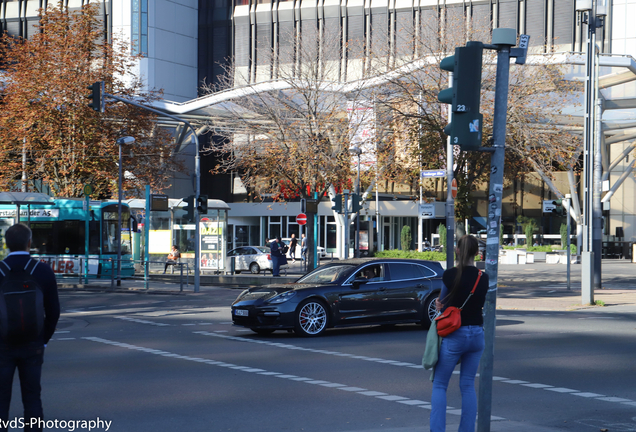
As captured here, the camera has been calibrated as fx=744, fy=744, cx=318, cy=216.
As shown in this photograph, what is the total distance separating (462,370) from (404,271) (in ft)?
29.3

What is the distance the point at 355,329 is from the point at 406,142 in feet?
47.3

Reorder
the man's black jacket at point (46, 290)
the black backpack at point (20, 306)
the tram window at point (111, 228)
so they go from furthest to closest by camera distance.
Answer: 1. the tram window at point (111, 228)
2. the man's black jacket at point (46, 290)
3. the black backpack at point (20, 306)

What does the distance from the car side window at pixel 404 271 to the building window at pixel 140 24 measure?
4496 cm

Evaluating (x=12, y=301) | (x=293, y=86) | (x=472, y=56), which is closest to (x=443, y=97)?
(x=472, y=56)

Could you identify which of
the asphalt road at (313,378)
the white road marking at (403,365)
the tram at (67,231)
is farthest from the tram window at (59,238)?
the white road marking at (403,365)

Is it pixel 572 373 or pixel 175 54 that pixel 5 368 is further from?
pixel 175 54

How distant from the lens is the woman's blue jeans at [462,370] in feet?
19.1

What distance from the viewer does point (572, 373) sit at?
9914 mm

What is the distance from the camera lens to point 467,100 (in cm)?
627

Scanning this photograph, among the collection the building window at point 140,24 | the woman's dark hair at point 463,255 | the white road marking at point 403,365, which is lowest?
the white road marking at point 403,365

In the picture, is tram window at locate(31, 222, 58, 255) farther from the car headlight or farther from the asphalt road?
the car headlight

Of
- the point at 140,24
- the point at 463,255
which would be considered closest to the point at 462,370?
the point at 463,255

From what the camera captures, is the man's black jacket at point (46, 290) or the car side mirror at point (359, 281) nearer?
the man's black jacket at point (46, 290)

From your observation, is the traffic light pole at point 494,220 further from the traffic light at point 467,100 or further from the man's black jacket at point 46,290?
the man's black jacket at point 46,290
